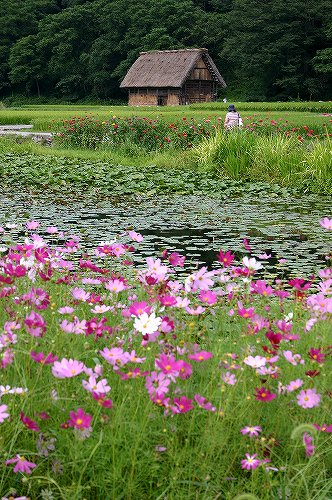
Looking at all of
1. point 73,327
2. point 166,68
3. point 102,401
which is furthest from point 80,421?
point 166,68

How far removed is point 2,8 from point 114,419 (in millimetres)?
66142

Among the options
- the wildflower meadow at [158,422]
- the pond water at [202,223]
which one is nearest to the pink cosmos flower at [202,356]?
the wildflower meadow at [158,422]

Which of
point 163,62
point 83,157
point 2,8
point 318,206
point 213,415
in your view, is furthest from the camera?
point 2,8

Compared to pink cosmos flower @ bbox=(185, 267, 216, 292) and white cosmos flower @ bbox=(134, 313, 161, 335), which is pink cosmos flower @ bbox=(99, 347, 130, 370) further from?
pink cosmos flower @ bbox=(185, 267, 216, 292)

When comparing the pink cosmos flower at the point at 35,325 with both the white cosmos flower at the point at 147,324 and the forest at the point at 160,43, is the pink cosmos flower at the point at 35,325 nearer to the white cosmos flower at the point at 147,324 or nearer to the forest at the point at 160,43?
the white cosmos flower at the point at 147,324

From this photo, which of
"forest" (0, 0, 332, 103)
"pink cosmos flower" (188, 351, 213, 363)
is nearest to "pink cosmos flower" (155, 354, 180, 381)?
"pink cosmos flower" (188, 351, 213, 363)

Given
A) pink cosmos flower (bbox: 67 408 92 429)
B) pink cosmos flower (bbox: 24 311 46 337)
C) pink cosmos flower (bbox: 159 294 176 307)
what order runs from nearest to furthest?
pink cosmos flower (bbox: 67 408 92 429) → pink cosmos flower (bbox: 24 311 46 337) → pink cosmos flower (bbox: 159 294 176 307)

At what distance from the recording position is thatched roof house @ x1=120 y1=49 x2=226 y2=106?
46281 millimetres

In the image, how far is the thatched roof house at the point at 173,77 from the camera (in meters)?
46.3

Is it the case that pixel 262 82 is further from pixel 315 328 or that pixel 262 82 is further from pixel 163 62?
pixel 315 328

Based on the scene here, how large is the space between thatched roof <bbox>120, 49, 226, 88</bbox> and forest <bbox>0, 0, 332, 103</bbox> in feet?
10.8

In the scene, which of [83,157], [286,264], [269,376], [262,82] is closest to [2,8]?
[262,82]

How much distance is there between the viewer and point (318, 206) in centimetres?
1073

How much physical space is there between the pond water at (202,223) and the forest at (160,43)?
34.7 m
